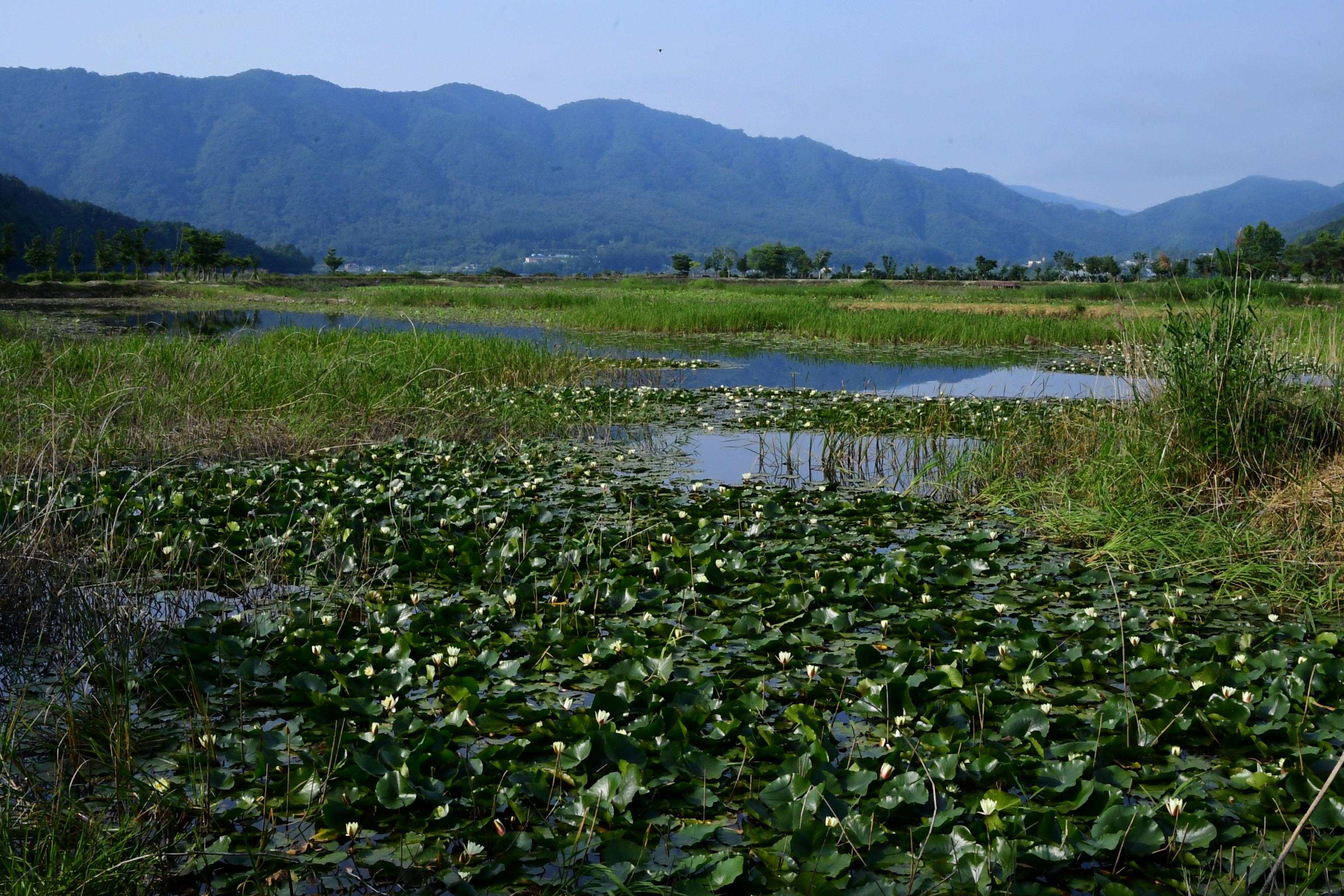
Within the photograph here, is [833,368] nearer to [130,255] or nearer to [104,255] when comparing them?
[130,255]

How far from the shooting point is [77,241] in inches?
2655

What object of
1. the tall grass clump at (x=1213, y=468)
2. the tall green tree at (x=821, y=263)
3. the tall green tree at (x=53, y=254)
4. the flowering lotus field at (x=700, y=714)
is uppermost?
the tall green tree at (x=821, y=263)

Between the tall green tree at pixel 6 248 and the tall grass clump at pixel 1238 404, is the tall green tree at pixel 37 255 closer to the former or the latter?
the tall green tree at pixel 6 248

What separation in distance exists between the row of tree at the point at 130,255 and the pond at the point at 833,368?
42.1 meters

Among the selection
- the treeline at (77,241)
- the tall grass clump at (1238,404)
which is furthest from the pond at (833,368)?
the treeline at (77,241)

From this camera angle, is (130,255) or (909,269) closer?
(130,255)

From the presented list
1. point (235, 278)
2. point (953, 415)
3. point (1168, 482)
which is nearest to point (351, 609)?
point (1168, 482)

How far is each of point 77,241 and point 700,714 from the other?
258ft

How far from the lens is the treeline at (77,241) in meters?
59.8

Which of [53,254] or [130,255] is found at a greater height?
[130,255]

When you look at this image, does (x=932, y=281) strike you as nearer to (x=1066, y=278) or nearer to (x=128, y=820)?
(x=1066, y=278)

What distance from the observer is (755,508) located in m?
6.79

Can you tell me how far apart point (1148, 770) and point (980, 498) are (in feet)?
14.5

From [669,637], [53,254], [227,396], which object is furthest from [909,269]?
[669,637]
